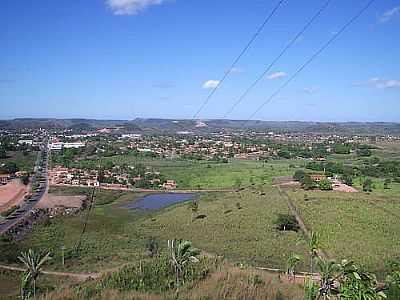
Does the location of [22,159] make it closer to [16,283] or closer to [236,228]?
[236,228]

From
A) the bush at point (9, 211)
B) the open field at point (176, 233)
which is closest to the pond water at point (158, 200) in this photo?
the open field at point (176, 233)

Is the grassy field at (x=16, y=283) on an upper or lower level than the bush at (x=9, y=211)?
upper

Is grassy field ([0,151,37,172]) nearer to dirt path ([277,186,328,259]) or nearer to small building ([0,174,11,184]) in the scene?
small building ([0,174,11,184])

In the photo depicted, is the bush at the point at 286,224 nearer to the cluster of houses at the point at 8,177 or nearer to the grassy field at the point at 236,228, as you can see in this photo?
the grassy field at the point at 236,228

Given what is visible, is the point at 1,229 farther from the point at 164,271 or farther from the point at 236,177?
the point at 236,177

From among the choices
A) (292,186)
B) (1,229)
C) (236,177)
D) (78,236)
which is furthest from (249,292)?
(236,177)

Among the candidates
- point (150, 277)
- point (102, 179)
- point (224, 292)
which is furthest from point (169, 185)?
point (224, 292)

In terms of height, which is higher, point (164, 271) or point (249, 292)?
point (249, 292)
